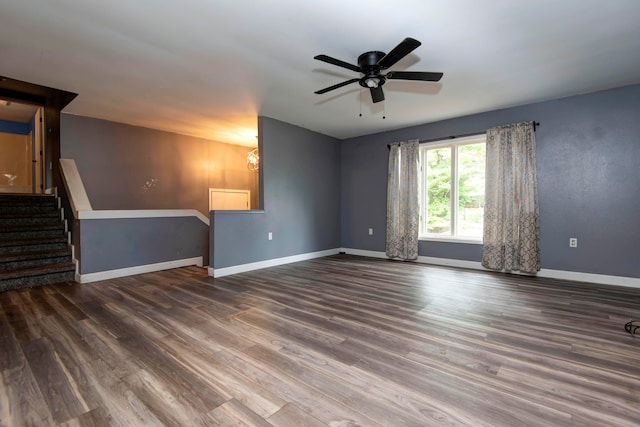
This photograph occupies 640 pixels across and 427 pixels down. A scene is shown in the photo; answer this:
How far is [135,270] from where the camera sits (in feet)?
14.8

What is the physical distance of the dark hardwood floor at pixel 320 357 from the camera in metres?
1.48

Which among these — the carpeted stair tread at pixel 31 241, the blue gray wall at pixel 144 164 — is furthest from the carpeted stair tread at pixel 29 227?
the blue gray wall at pixel 144 164

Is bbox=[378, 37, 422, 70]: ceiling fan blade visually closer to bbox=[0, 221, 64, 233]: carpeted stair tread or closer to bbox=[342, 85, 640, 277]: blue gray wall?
bbox=[342, 85, 640, 277]: blue gray wall

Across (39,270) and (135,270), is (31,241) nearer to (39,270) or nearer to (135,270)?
(39,270)

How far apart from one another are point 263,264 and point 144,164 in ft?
10.6

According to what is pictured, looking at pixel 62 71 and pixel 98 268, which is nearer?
pixel 62 71

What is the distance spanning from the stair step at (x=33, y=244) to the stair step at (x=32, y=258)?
0.09 m

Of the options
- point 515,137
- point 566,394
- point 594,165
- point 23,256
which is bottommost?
point 566,394

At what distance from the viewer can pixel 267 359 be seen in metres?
1.99

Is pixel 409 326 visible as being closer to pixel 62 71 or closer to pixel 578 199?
pixel 578 199

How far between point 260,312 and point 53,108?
203 inches

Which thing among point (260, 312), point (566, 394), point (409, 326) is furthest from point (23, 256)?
point (566, 394)

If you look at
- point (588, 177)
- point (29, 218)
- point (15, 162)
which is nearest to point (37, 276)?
point (29, 218)

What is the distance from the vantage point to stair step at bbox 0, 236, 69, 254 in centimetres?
414
